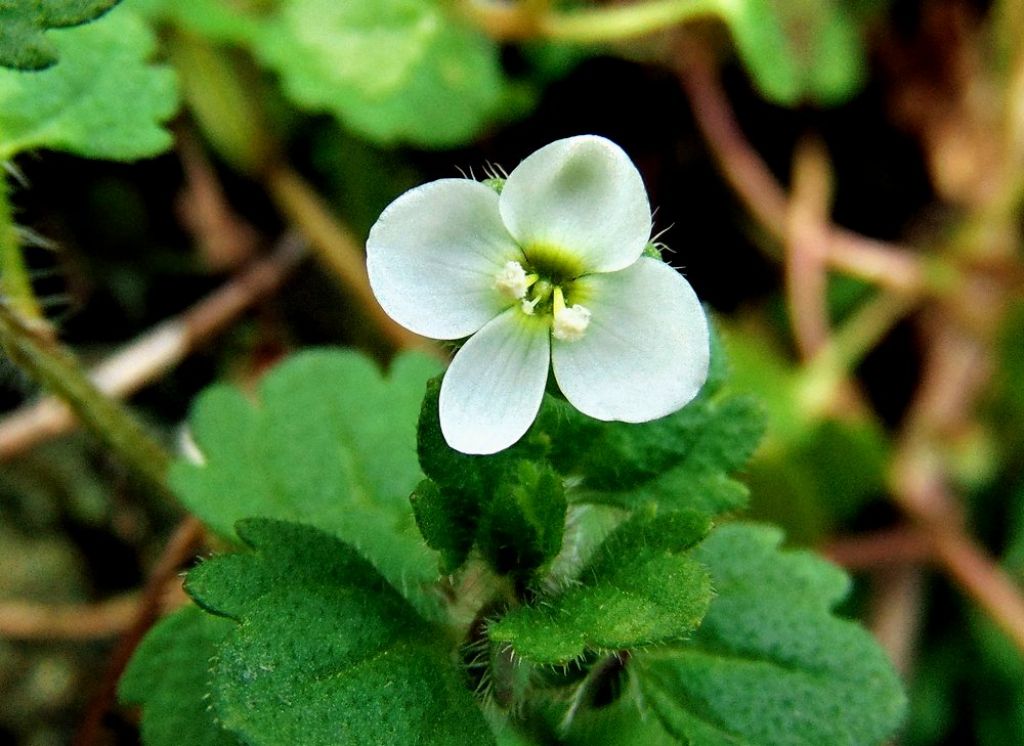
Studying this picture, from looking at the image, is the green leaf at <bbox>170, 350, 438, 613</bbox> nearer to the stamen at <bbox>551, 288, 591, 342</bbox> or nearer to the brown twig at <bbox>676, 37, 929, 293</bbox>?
the stamen at <bbox>551, 288, 591, 342</bbox>

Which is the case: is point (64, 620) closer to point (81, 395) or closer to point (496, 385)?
point (81, 395)

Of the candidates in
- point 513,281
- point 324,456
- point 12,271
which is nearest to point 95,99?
point 12,271

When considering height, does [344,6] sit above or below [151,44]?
below

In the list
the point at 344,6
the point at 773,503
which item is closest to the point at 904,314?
the point at 773,503

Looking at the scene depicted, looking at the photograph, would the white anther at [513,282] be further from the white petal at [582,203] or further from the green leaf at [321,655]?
the green leaf at [321,655]

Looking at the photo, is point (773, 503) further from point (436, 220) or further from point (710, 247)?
point (436, 220)

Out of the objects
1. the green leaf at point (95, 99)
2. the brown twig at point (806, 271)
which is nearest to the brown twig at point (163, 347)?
the green leaf at point (95, 99)
